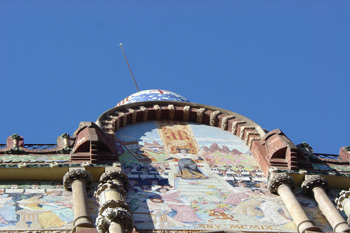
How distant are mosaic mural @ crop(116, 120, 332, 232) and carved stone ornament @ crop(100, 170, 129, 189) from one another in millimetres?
335

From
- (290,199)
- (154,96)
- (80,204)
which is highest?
(154,96)

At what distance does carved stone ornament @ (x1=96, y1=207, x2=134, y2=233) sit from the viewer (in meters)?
11.4

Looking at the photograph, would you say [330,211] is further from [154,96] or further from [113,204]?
[154,96]

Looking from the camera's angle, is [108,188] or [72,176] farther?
[72,176]

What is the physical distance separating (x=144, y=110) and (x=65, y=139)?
334 cm

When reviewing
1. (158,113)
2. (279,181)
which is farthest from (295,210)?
(158,113)

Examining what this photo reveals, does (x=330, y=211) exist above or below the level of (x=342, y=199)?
below

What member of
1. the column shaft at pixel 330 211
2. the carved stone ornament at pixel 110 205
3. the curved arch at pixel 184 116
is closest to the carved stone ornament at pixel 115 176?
the carved stone ornament at pixel 110 205

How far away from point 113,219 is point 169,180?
13.6 feet

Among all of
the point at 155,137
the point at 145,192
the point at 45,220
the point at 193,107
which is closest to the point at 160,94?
the point at 193,107

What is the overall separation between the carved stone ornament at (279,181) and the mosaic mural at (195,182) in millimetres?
203

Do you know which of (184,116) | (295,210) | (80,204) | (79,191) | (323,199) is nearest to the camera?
(80,204)

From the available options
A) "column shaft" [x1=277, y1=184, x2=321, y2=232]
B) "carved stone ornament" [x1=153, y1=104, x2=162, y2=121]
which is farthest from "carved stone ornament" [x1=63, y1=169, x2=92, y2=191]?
"carved stone ornament" [x1=153, y1=104, x2=162, y2=121]

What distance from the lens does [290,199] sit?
1422 cm
